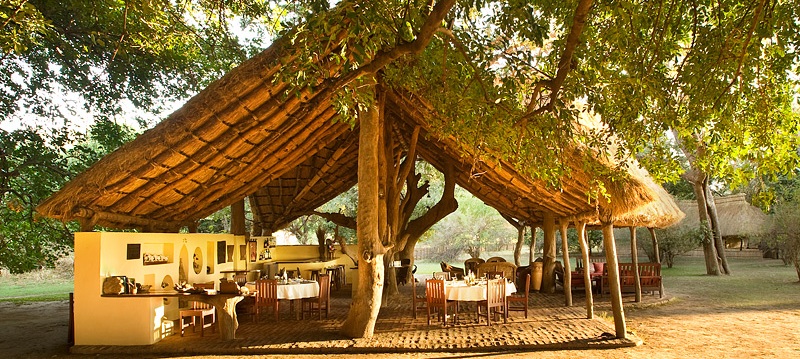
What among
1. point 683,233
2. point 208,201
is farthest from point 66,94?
point 683,233

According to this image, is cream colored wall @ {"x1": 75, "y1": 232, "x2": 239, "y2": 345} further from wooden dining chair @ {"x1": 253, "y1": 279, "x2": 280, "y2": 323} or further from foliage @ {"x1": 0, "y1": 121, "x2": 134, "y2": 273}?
foliage @ {"x1": 0, "y1": 121, "x2": 134, "y2": 273}

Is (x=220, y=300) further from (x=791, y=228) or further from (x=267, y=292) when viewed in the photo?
(x=791, y=228)

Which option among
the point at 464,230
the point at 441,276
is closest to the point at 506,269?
the point at 441,276

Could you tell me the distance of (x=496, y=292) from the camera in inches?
363

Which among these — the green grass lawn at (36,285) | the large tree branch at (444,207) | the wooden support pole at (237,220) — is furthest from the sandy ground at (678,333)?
the green grass lawn at (36,285)

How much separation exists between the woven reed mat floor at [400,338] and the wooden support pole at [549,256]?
411 cm

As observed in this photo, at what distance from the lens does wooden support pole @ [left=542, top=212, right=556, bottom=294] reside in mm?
14382

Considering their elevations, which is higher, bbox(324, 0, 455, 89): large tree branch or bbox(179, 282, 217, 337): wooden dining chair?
bbox(324, 0, 455, 89): large tree branch

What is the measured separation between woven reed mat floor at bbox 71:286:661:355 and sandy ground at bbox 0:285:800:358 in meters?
0.26

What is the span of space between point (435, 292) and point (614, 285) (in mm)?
2688

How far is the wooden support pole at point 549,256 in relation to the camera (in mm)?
14382

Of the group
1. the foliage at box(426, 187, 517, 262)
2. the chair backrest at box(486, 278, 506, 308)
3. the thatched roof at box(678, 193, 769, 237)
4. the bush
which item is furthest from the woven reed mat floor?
the foliage at box(426, 187, 517, 262)

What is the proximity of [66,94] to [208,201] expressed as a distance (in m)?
4.30

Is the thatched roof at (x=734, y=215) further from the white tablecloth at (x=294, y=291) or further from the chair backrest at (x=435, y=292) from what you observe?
the white tablecloth at (x=294, y=291)
